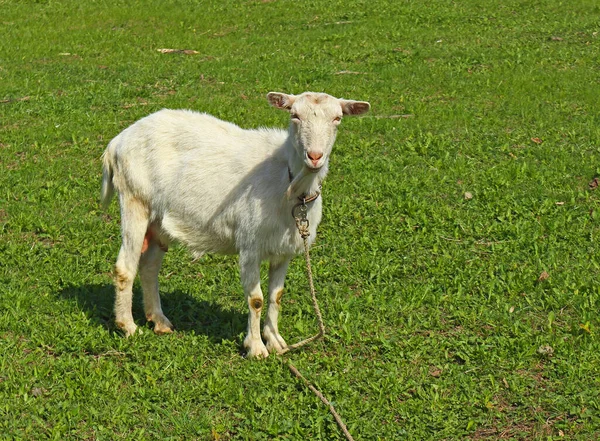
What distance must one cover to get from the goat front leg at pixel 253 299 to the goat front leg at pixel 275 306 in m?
0.10

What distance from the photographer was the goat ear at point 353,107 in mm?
5684

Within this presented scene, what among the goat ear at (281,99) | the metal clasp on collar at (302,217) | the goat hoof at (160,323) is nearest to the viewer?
the goat ear at (281,99)

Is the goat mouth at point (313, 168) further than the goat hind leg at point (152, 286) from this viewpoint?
No

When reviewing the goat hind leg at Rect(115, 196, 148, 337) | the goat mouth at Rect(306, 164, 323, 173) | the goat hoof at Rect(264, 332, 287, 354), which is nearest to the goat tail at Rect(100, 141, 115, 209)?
the goat hind leg at Rect(115, 196, 148, 337)

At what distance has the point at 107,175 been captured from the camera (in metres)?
6.80

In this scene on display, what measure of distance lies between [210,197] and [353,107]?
1310mm

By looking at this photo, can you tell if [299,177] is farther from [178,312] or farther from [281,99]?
[178,312]

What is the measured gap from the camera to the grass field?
18.5 feet

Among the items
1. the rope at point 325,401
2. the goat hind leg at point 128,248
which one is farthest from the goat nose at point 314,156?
the goat hind leg at point 128,248

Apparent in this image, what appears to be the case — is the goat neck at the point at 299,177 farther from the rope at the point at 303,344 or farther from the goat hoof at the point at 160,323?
the goat hoof at the point at 160,323

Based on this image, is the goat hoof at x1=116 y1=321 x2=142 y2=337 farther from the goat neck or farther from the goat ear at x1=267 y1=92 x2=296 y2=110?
the goat ear at x1=267 y1=92 x2=296 y2=110

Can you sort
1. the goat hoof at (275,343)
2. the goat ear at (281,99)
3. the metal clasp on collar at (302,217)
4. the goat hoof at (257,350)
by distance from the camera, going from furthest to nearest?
the goat hoof at (275,343)
the goat hoof at (257,350)
the metal clasp on collar at (302,217)
the goat ear at (281,99)

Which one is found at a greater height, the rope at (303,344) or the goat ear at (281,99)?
the goat ear at (281,99)

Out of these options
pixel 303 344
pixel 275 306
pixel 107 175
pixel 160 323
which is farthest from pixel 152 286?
pixel 303 344
